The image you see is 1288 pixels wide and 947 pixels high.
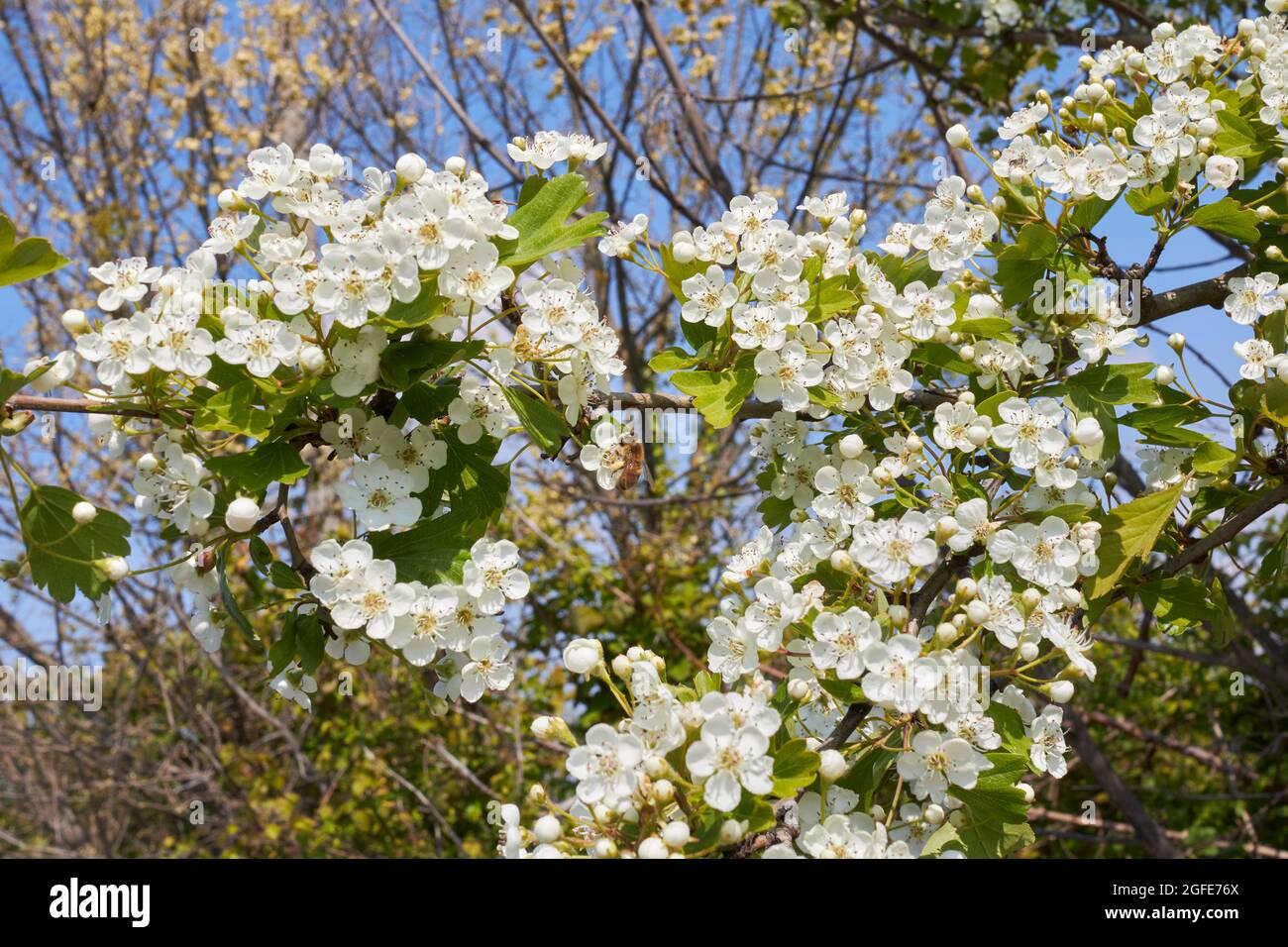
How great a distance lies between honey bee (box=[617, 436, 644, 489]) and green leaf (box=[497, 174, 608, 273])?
0.97ft

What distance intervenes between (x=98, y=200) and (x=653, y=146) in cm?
281

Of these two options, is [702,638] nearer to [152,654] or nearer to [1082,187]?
[152,654]

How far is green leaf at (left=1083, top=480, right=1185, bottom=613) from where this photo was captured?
135cm

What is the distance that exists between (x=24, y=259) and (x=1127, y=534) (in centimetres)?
139

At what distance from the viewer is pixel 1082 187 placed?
1482 mm

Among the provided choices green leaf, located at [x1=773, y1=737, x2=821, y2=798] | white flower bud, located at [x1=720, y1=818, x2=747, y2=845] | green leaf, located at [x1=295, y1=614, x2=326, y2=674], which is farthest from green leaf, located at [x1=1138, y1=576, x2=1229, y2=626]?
green leaf, located at [x1=295, y1=614, x2=326, y2=674]

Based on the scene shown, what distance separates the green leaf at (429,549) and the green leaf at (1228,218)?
1.12 meters

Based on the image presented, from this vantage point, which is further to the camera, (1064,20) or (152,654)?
(152,654)

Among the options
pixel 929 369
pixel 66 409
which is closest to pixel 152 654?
pixel 66 409

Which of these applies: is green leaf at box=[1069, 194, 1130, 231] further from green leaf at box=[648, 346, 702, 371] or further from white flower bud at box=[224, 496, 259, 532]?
white flower bud at box=[224, 496, 259, 532]

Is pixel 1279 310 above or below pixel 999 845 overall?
above

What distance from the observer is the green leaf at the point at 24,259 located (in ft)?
4.04

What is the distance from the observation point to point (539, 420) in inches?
53.7

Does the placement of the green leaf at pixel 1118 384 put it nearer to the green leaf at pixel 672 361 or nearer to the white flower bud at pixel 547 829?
the green leaf at pixel 672 361
